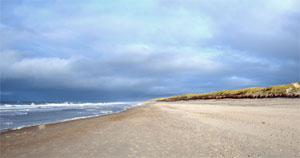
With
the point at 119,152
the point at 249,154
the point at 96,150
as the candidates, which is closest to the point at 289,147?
the point at 249,154

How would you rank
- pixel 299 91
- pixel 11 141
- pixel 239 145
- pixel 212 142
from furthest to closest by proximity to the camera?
pixel 299 91 < pixel 11 141 < pixel 212 142 < pixel 239 145

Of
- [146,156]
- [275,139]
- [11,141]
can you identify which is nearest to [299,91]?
[275,139]

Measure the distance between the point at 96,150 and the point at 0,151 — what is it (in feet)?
12.6

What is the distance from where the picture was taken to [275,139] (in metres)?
8.24

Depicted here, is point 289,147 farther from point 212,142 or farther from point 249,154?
point 212,142

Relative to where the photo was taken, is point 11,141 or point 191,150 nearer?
point 191,150

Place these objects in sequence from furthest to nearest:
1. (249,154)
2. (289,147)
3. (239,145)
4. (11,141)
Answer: (11,141)
(239,145)
(289,147)
(249,154)

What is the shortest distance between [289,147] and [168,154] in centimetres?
417

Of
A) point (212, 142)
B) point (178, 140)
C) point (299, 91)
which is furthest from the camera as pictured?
point (299, 91)

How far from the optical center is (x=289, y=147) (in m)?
7.04

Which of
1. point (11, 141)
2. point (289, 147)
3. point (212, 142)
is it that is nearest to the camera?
point (289, 147)

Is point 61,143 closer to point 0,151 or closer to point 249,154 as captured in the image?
point 0,151

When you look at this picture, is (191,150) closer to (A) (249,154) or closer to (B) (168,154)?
(B) (168,154)

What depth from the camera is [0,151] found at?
7.95 meters
